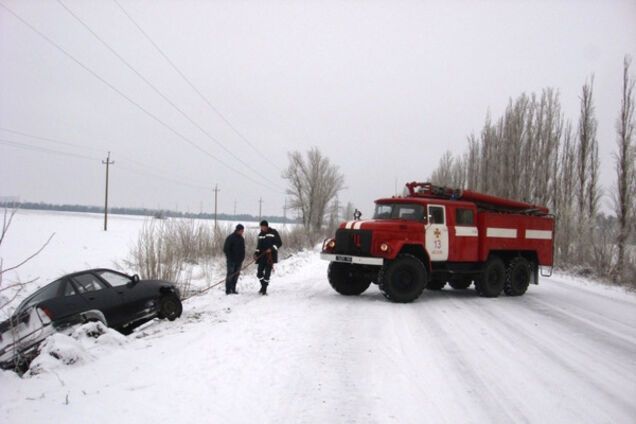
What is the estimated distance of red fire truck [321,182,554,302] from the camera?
9.92 meters

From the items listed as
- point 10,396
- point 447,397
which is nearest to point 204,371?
point 10,396

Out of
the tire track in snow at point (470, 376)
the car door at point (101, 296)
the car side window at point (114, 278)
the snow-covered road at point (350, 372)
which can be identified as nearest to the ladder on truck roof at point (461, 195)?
the snow-covered road at point (350, 372)

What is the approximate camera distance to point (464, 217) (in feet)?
36.1

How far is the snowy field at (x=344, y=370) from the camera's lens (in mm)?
4109

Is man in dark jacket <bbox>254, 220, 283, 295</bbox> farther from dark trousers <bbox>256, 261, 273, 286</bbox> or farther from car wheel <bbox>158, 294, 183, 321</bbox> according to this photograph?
car wheel <bbox>158, 294, 183, 321</bbox>

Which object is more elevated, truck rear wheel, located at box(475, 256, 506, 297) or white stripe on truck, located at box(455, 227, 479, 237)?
white stripe on truck, located at box(455, 227, 479, 237)

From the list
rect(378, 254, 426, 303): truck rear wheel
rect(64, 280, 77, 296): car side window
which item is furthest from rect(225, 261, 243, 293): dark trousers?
rect(64, 280, 77, 296): car side window

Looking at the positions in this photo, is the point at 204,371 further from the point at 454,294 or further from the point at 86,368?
the point at 454,294

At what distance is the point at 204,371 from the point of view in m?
5.14

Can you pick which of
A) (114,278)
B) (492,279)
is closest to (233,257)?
(114,278)

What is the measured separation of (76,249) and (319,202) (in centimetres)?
3064

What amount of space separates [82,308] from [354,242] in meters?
5.76

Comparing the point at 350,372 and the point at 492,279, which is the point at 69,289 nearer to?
the point at 350,372

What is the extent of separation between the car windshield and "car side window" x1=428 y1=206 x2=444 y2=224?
198mm
